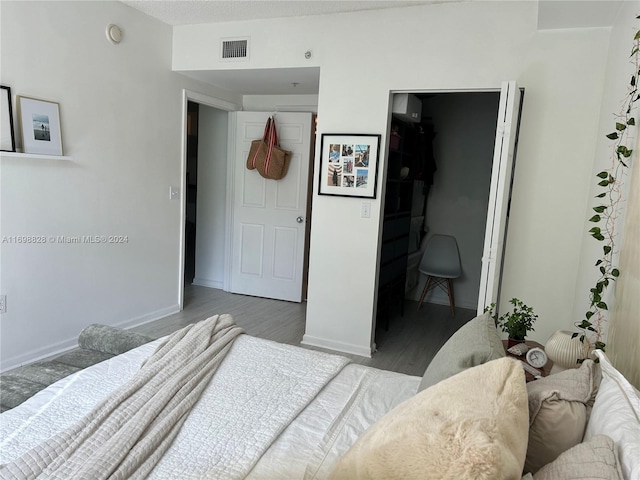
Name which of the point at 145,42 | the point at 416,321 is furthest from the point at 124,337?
the point at 416,321

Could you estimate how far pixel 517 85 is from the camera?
2.72 m

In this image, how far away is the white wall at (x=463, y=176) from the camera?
4871 millimetres

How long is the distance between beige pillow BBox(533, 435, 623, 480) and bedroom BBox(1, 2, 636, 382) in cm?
189

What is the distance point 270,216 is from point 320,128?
5.48 ft

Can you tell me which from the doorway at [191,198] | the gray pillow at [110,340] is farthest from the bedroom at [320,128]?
the doorway at [191,198]

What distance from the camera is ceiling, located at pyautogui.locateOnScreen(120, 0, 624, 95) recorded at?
2.48 m

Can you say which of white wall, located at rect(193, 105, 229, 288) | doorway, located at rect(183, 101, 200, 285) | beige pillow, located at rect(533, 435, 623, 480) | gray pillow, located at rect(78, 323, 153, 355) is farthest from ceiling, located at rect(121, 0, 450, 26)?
beige pillow, located at rect(533, 435, 623, 480)

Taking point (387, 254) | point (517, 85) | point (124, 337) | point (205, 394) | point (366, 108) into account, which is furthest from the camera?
point (387, 254)

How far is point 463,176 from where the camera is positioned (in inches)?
197

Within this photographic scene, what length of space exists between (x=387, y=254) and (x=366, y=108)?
4.12 feet

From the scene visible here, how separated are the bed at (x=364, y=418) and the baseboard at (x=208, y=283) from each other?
3268 mm

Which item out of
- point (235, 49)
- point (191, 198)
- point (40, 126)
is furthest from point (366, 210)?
point (191, 198)

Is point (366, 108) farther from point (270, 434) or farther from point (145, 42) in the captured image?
point (270, 434)

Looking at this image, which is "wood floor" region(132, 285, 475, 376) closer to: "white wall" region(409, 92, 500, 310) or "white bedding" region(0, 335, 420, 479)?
"white wall" region(409, 92, 500, 310)
